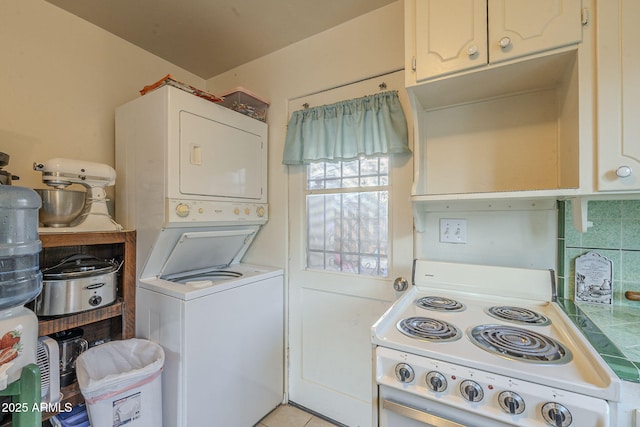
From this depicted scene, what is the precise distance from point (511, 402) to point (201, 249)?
1.76m

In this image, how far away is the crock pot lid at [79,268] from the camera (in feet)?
4.56

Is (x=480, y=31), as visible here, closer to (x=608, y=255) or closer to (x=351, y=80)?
(x=351, y=80)

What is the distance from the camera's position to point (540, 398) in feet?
2.44

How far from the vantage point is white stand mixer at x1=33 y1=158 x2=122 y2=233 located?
1484 mm

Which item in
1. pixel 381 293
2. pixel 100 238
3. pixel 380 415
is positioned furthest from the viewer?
pixel 381 293

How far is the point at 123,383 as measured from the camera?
131cm

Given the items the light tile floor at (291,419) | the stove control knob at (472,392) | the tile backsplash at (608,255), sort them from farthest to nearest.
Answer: the light tile floor at (291,419), the tile backsplash at (608,255), the stove control knob at (472,392)

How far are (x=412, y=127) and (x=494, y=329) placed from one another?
110 centimetres

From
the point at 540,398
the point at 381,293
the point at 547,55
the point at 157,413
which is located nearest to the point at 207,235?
the point at 157,413

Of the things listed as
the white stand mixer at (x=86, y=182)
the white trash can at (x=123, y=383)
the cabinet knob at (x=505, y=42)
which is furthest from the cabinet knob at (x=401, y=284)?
the white stand mixer at (x=86, y=182)

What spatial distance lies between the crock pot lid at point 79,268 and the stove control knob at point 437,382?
1.69 meters

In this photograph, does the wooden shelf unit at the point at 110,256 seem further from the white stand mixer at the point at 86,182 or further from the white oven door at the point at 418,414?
the white oven door at the point at 418,414

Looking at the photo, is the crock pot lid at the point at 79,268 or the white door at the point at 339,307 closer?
the crock pot lid at the point at 79,268

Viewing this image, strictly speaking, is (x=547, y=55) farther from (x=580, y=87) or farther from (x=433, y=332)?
(x=433, y=332)
